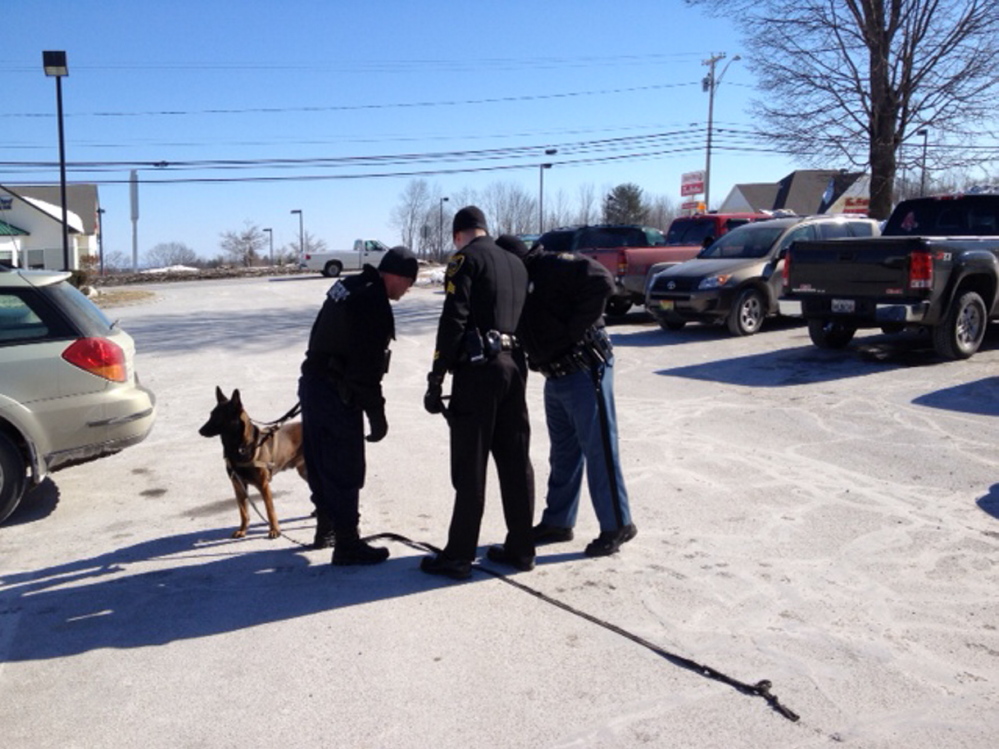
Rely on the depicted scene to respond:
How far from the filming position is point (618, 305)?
1773cm

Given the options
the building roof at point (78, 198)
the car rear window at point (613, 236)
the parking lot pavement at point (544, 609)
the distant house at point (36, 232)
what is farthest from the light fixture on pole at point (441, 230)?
the parking lot pavement at point (544, 609)

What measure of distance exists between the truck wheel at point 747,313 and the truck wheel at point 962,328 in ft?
11.0

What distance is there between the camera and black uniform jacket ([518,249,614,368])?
484cm

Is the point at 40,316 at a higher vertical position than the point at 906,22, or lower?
lower

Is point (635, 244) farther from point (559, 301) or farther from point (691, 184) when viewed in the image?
point (691, 184)

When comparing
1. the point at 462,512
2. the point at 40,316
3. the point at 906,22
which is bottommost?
the point at 462,512

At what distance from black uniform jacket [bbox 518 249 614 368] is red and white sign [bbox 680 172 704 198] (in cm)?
4658

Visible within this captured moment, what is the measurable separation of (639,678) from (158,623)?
7.45ft

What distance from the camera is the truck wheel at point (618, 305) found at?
→ 57.4 feet

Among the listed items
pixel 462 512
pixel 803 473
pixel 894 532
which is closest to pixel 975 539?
pixel 894 532

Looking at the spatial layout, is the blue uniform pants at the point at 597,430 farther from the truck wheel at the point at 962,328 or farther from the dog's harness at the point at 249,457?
the truck wheel at the point at 962,328

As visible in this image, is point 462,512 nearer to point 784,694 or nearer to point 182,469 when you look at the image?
point 784,694

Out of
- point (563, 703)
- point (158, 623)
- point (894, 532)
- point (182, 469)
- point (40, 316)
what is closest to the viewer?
point (563, 703)

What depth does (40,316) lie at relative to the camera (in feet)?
19.4
